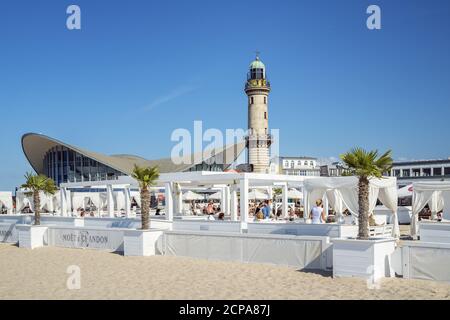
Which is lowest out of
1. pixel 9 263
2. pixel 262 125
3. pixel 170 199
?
pixel 9 263

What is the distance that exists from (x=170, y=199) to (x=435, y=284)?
1200 cm

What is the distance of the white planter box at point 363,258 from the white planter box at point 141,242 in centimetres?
549

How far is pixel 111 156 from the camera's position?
182 ft

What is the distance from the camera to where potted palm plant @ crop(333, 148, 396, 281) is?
938 cm

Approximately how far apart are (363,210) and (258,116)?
49518 mm

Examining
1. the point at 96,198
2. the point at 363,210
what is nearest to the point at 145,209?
the point at 363,210

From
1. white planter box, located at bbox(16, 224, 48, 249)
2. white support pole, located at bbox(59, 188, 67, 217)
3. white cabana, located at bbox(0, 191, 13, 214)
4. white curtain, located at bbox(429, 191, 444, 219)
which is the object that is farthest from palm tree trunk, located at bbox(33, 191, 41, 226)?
white cabana, located at bbox(0, 191, 13, 214)

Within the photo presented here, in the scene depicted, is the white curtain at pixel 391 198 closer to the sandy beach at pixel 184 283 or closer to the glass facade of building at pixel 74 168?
the sandy beach at pixel 184 283

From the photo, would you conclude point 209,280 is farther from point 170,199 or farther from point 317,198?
point 170,199

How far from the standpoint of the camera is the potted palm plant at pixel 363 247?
30.8ft

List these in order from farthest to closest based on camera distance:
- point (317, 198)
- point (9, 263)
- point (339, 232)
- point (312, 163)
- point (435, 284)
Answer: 1. point (312, 163)
2. point (317, 198)
3. point (9, 263)
4. point (339, 232)
5. point (435, 284)

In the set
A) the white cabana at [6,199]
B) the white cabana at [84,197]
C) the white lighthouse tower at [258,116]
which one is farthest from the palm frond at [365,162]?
the white lighthouse tower at [258,116]

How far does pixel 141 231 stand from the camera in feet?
44.8
